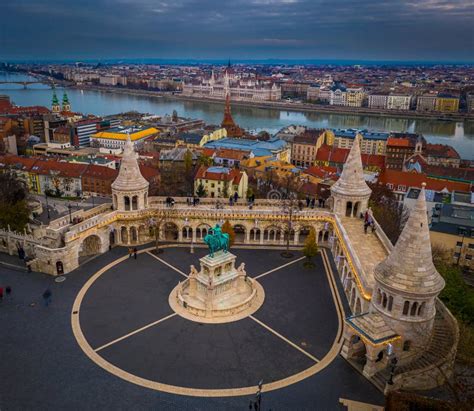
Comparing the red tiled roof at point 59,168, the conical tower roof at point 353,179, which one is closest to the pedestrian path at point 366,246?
the conical tower roof at point 353,179

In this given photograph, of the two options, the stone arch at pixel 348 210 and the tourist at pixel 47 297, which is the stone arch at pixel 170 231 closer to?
the tourist at pixel 47 297

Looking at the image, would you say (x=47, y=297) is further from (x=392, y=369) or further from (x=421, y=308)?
(x=421, y=308)

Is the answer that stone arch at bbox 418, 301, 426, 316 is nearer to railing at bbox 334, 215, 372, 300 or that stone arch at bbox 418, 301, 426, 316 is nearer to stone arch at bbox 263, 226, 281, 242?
railing at bbox 334, 215, 372, 300

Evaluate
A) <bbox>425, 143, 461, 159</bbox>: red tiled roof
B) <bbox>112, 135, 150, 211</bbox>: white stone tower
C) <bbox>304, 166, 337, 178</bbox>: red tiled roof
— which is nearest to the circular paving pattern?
<bbox>112, 135, 150, 211</bbox>: white stone tower

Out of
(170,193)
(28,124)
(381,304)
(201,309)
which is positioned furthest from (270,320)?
(28,124)

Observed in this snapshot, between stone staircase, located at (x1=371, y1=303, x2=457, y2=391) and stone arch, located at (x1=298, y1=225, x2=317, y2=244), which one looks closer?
stone staircase, located at (x1=371, y1=303, x2=457, y2=391)

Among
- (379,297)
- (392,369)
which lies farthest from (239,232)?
(392,369)
